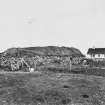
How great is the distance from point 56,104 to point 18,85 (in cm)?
760

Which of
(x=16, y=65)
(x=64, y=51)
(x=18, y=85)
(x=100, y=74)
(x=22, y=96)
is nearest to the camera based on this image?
(x=22, y=96)

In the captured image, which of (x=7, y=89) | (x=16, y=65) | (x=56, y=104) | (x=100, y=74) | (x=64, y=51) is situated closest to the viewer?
(x=56, y=104)

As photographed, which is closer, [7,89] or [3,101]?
[3,101]

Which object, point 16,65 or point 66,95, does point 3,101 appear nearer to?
point 66,95

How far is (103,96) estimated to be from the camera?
58.4ft

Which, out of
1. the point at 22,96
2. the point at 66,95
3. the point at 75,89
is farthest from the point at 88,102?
the point at 22,96

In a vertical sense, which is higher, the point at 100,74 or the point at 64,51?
the point at 64,51

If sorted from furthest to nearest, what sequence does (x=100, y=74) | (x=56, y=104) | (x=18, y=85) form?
1. (x=100, y=74)
2. (x=18, y=85)
3. (x=56, y=104)

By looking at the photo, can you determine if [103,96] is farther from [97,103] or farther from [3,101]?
[3,101]

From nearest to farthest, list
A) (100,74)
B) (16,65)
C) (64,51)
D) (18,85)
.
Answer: (18,85) → (100,74) → (16,65) → (64,51)

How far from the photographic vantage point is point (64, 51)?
7619 cm

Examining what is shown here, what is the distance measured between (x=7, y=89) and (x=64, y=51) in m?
57.3

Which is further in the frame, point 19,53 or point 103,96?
point 19,53

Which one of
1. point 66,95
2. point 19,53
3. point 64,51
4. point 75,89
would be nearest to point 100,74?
point 75,89
